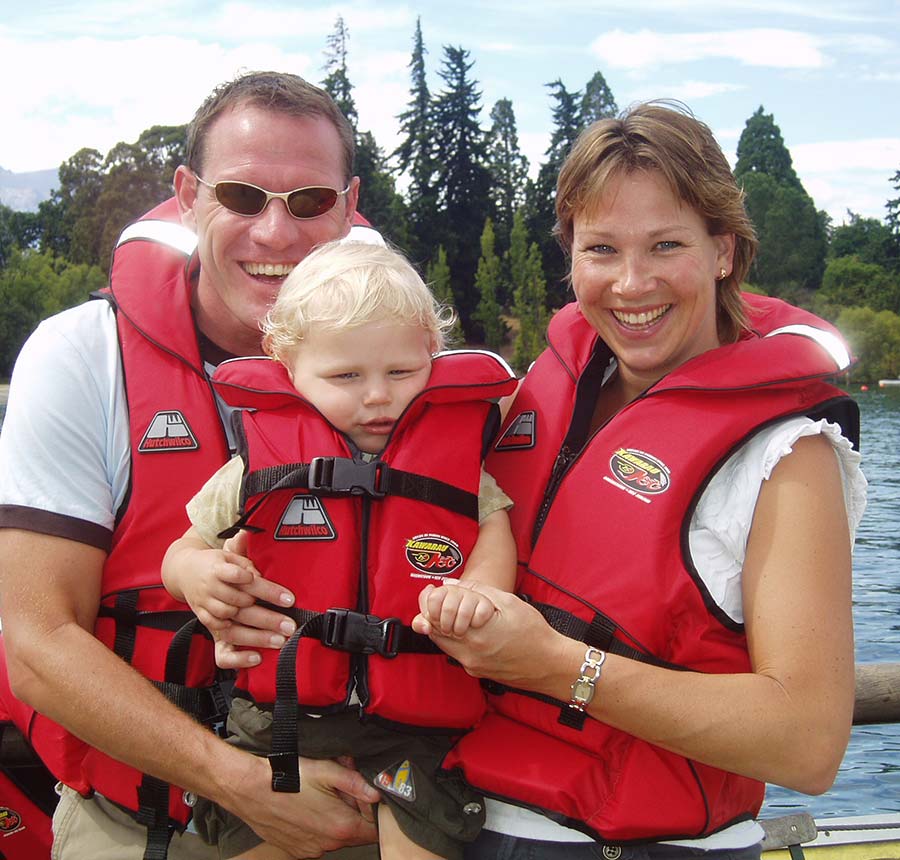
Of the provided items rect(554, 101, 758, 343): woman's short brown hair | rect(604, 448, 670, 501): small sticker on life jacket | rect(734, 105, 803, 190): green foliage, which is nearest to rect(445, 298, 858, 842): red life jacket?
rect(604, 448, 670, 501): small sticker on life jacket

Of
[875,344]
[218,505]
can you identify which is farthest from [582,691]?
[875,344]

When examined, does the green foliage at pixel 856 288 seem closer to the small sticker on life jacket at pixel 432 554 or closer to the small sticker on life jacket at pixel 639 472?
the small sticker on life jacket at pixel 639 472

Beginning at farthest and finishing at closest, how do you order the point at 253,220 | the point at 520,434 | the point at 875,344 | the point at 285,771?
the point at 875,344
the point at 253,220
the point at 520,434
the point at 285,771

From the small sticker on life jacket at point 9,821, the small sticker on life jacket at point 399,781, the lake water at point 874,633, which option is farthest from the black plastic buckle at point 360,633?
the lake water at point 874,633

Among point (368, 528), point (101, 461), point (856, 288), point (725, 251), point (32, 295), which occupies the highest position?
point (725, 251)

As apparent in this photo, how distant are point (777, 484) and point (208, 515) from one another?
139 centimetres

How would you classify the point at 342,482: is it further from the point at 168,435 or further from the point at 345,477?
the point at 168,435

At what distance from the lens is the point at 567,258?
3131mm

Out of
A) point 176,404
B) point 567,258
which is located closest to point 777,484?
point 567,258

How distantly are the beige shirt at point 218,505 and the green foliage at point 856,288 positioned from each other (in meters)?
67.3

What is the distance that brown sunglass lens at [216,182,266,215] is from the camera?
3068mm

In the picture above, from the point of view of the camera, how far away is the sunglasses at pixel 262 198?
10.1ft

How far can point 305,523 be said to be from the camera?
8.44 ft

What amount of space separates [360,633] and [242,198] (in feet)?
4.48
